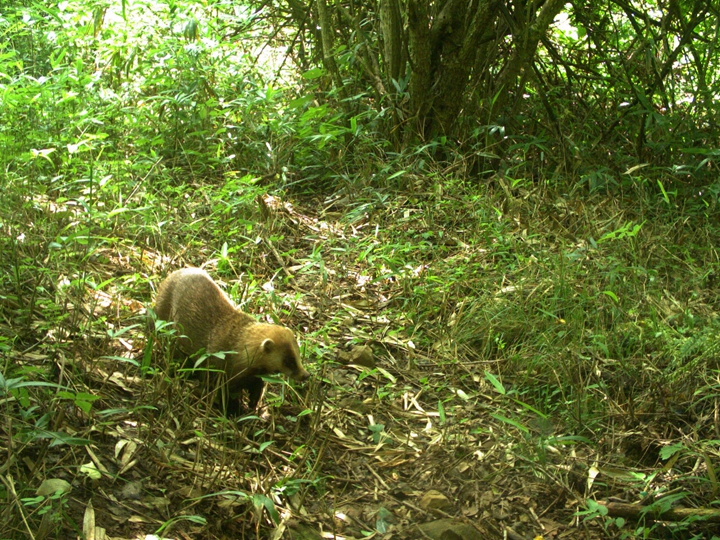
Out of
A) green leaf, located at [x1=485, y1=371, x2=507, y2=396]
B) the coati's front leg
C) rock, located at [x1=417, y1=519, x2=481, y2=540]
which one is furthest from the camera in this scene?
the coati's front leg

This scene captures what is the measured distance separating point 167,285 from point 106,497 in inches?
63.6

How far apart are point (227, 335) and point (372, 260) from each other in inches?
61.9

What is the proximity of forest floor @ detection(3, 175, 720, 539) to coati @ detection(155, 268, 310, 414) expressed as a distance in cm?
17

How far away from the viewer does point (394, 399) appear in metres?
4.42

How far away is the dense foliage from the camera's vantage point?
11.5 feet

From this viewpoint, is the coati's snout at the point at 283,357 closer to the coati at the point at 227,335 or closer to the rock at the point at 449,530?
the coati at the point at 227,335

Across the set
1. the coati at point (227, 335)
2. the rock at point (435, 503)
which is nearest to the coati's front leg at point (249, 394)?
the coati at point (227, 335)

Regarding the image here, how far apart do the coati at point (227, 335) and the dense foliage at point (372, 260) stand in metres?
0.20

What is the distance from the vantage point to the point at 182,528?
10.4 feet

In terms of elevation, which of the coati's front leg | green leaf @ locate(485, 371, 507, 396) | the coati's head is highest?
green leaf @ locate(485, 371, 507, 396)

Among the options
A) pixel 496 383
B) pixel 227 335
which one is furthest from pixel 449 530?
pixel 227 335

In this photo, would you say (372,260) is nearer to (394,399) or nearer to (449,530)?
(394,399)

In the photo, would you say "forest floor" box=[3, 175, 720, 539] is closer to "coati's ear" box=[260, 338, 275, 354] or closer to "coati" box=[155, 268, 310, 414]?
"coati" box=[155, 268, 310, 414]

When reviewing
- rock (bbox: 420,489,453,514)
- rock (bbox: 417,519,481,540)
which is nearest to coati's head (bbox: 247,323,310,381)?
rock (bbox: 420,489,453,514)
